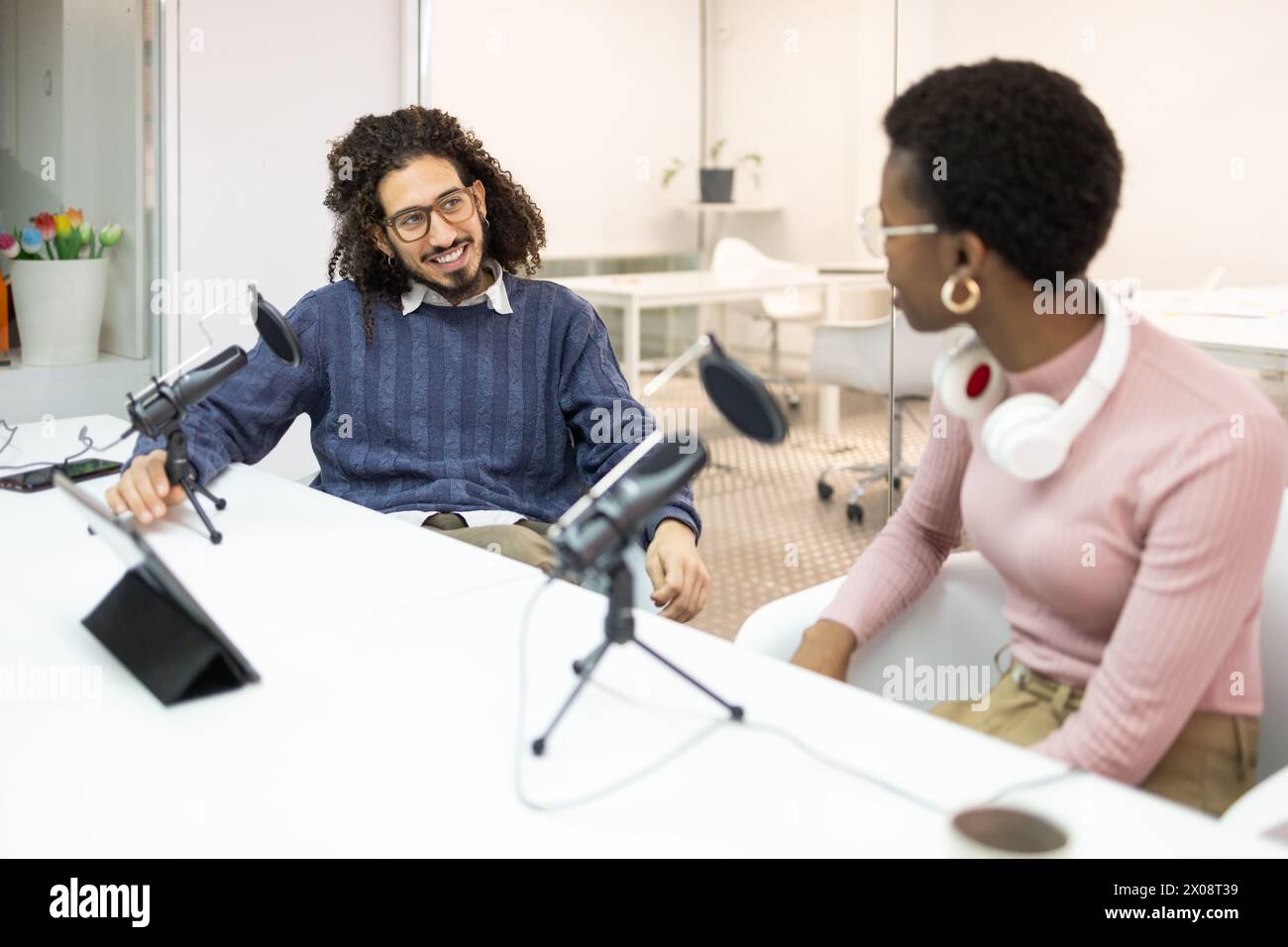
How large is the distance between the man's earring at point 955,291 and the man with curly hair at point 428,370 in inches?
38.3

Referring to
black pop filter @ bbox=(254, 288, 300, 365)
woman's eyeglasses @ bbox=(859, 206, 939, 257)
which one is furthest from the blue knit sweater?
woman's eyeglasses @ bbox=(859, 206, 939, 257)

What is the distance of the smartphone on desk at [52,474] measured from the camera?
198cm

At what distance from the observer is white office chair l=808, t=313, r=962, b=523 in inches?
143

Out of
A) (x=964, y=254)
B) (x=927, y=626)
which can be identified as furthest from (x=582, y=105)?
(x=964, y=254)

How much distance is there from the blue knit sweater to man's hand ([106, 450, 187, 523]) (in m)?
0.24

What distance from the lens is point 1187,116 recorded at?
2.67 m

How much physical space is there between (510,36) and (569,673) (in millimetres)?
3033

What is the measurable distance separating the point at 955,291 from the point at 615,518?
40cm

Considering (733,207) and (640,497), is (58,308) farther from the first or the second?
(640,497)

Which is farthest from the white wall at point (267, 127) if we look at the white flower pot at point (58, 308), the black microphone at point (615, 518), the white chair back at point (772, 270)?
the black microphone at point (615, 518)

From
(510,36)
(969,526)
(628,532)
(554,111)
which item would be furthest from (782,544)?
(628,532)

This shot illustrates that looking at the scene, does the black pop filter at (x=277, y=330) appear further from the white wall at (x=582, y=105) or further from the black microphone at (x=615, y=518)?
the white wall at (x=582, y=105)

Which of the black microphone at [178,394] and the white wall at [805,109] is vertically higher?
the white wall at [805,109]
